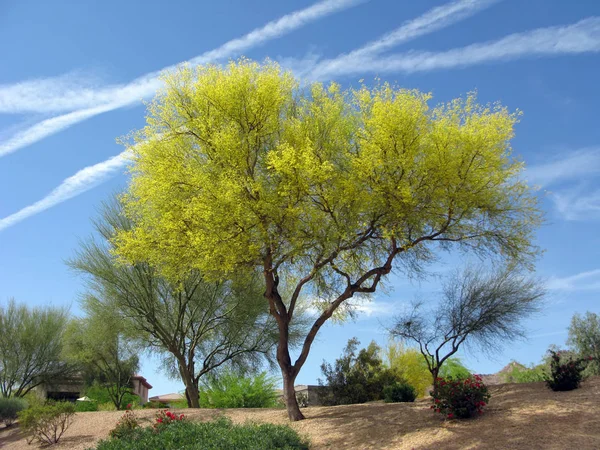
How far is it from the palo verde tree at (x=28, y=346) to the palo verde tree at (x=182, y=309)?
1133 centimetres

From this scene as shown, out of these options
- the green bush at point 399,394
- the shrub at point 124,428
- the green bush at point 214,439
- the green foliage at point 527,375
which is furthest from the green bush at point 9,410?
the green foliage at point 527,375

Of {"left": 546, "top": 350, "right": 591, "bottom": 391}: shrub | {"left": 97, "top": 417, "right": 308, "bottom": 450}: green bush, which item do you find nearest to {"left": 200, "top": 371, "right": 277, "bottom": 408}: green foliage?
{"left": 97, "top": 417, "right": 308, "bottom": 450}: green bush

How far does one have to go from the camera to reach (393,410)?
1680 cm

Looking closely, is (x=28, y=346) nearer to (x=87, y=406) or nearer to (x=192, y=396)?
(x=87, y=406)

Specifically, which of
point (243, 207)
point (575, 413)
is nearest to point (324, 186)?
point (243, 207)

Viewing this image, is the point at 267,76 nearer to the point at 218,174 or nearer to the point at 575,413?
the point at 218,174

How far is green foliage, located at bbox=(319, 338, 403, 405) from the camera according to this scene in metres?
23.7

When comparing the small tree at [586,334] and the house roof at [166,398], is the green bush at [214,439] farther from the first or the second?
the house roof at [166,398]

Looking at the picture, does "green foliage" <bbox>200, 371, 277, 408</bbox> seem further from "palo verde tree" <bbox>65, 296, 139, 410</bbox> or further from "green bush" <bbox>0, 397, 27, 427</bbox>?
"green bush" <bbox>0, 397, 27, 427</bbox>

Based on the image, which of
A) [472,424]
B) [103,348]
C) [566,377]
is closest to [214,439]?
[472,424]

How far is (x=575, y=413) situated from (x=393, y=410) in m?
4.97

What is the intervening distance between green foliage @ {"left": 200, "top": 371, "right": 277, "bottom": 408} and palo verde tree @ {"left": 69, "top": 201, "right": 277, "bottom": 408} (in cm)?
114

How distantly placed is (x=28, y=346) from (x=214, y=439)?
28.3 metres

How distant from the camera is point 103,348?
3247cm
